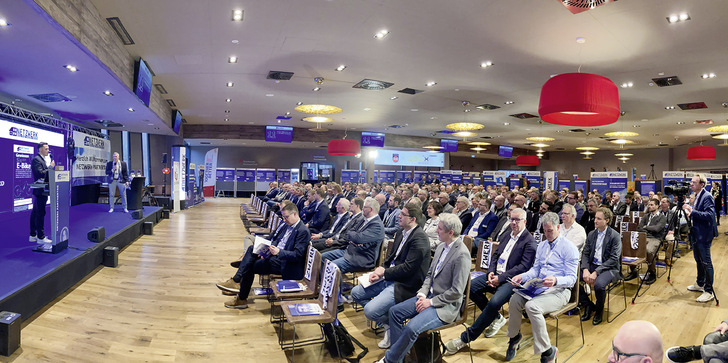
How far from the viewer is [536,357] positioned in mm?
3424

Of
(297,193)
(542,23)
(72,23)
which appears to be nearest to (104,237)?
(72,23)

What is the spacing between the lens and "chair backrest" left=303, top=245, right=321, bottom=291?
3756 mm

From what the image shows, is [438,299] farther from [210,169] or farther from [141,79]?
[210,169]

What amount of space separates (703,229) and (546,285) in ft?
11.0

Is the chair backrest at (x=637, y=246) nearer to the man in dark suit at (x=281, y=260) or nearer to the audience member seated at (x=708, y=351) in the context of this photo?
the audience member seated at (x=708, y=351)

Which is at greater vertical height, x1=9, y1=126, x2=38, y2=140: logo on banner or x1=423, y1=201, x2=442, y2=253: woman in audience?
x1=9, y1=126, x2=38, y2=140: logo on banner

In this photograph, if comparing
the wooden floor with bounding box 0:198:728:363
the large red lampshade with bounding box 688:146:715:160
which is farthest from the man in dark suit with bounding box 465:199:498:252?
the large red lampshade with bounding box 688:146:715:160

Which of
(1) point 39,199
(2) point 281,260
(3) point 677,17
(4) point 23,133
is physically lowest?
(2) point 281,260

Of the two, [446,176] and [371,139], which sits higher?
[371,139]

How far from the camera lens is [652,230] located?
6.42m

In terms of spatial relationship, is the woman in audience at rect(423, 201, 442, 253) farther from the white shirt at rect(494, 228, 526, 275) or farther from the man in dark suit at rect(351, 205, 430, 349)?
the man in dark suit at rect(351, 205, 430, 349)

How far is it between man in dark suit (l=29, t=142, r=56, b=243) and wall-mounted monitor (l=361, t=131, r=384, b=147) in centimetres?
1327

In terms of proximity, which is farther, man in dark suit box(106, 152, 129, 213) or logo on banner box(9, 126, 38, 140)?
man in dark suit box(106, 152, 129, 213)

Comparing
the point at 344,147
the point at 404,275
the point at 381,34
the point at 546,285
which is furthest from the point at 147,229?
the point at 546,285
